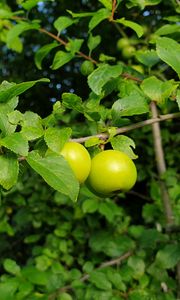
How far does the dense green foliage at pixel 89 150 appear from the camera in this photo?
34.6 inches

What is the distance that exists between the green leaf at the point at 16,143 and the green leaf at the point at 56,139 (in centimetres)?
5

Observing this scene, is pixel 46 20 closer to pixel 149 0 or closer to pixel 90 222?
pixel 90 222

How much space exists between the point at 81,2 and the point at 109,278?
7.33 ft

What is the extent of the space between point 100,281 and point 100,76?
2.35ft

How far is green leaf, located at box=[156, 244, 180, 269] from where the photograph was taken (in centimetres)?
→ 146

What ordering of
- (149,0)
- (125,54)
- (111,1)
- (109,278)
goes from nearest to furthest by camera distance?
(111,1)
(149,0)
(109,278)
(125,54)

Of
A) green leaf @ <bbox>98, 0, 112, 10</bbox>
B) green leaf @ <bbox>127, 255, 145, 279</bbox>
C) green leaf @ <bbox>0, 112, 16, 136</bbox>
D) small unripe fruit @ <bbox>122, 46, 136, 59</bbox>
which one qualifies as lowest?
green leaf @ <bbox>127, 255, 145, 279</bbox>

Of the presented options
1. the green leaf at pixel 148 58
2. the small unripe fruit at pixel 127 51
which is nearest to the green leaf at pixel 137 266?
the green leaf at pixel 148 58

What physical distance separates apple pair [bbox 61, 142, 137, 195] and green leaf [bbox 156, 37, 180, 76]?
22 cm

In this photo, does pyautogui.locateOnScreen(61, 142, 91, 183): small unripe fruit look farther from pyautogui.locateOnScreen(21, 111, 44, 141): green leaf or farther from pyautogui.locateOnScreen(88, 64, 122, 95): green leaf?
pyautogui.locateOnScreen(88, 64, 122, 95): green leaf

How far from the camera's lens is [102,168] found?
868 millimetres

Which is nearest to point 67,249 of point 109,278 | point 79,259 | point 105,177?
point 79,259

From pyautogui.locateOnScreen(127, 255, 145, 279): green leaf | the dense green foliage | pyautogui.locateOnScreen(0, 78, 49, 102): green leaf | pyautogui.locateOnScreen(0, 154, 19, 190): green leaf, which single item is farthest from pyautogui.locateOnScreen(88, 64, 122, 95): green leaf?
pyautogui.locateOnScreen(127, 255, 145, 279): green leaf

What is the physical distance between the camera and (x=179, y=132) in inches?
110
